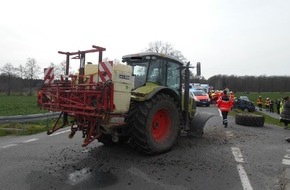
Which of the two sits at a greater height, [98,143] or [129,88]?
[129,88]

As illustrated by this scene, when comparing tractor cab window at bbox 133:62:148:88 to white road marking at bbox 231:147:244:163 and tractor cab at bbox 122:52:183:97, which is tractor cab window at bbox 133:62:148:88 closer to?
tractor cab at bbox 122:52:183:97

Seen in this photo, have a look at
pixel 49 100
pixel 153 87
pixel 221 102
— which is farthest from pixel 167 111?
pixel 221 102

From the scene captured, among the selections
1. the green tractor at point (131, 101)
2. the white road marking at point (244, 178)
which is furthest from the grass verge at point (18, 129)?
the white road marking at point (244, 178)

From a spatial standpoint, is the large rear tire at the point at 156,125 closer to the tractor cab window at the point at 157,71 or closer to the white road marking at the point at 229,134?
the tractor cab window at the point at 157,71

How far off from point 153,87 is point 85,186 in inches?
127

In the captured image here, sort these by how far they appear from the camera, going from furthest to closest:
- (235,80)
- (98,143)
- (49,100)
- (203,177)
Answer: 1. (235,80)
2. (98,143)
3. (49,100)
4. (203,177)

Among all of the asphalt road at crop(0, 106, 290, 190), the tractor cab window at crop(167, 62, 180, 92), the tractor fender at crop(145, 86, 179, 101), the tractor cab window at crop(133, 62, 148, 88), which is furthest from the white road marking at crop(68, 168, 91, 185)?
the tractor cab window at crop(167, 62, 180, 92)

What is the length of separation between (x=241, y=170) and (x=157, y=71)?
10.8 ft

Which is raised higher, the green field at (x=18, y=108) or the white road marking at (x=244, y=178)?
the white road marking at (x=244, y=178)

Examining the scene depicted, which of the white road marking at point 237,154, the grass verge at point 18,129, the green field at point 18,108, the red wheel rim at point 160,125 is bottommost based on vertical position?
the green field at point 18,108

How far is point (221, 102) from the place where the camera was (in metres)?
15.0

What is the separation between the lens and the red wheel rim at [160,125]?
8266 mm

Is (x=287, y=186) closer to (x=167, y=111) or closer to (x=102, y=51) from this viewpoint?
(x=167, y=111)

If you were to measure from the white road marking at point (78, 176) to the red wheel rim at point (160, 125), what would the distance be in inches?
83.1
